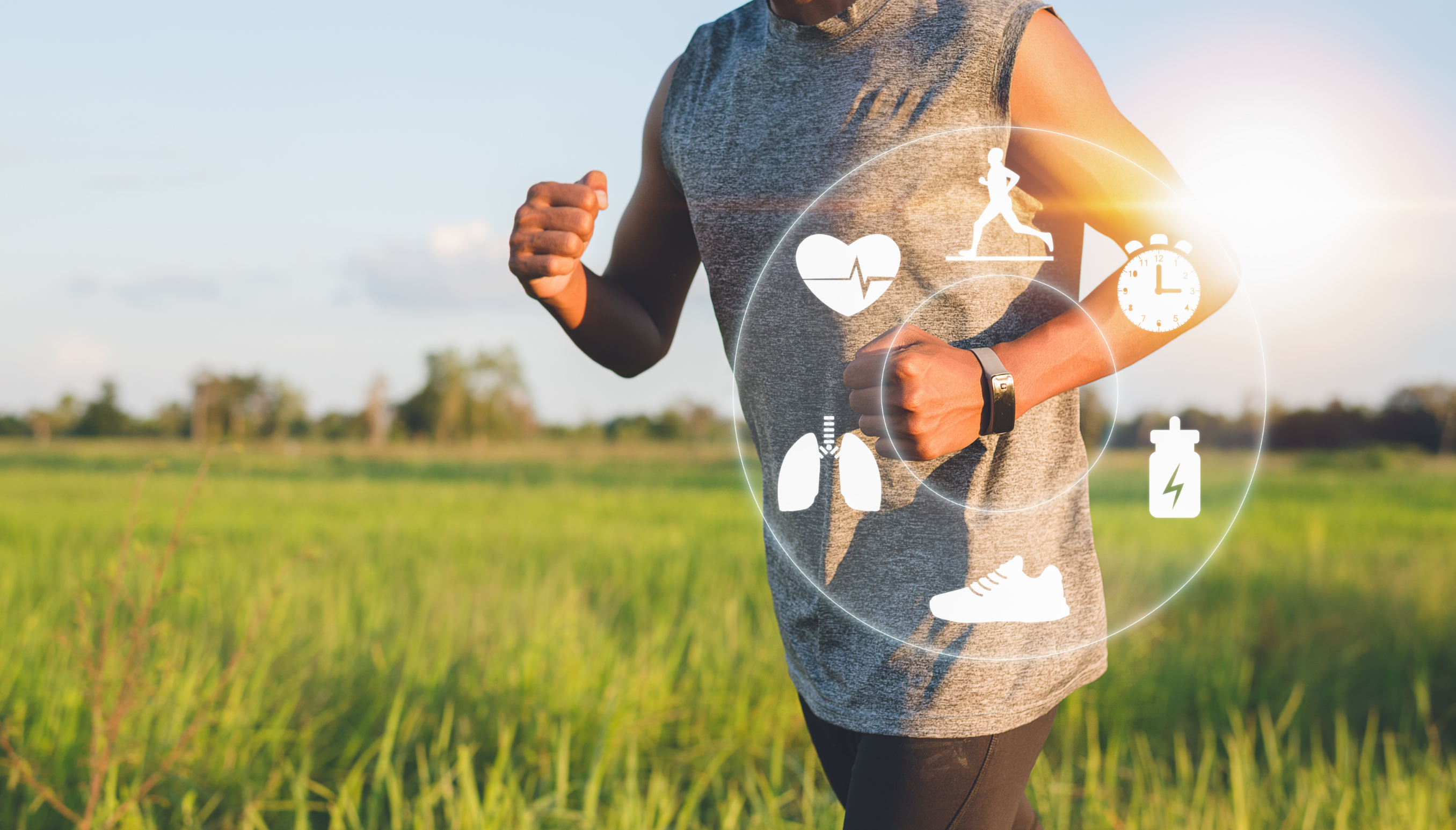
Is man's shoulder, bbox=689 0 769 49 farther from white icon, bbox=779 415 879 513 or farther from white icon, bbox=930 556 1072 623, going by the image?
white icon, bbox=930 556 1072 623

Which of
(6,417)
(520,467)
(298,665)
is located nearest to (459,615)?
(298,665)

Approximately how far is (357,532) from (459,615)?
420 cm

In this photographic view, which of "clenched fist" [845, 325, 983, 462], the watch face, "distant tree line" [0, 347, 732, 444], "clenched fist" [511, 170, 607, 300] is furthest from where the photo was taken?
"distant tree line" [0, 347, 732, 444]

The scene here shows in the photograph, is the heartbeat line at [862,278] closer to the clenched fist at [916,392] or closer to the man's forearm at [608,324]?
the clenched fist at [916,392]

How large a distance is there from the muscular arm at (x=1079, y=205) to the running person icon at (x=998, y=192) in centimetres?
2

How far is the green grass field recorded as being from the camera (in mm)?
2027

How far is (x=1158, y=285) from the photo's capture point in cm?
77

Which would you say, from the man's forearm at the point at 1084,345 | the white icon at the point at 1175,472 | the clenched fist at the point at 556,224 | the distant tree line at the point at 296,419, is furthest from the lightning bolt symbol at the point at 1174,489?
the distant tree line at the point at 296,419

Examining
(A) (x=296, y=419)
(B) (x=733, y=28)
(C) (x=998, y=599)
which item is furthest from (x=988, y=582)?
(A) (x=296, y=419)

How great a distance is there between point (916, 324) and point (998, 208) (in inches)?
4.9

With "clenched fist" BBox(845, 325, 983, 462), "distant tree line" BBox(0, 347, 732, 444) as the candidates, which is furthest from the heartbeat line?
"distant tree line" BBox(0, 347, 732, 444)

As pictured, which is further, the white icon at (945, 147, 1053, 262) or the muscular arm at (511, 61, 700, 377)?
the muscular arm at (511, 61, 700, 377)

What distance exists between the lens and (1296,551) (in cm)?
529

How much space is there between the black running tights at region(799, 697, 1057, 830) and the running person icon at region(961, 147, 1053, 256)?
474 mm
